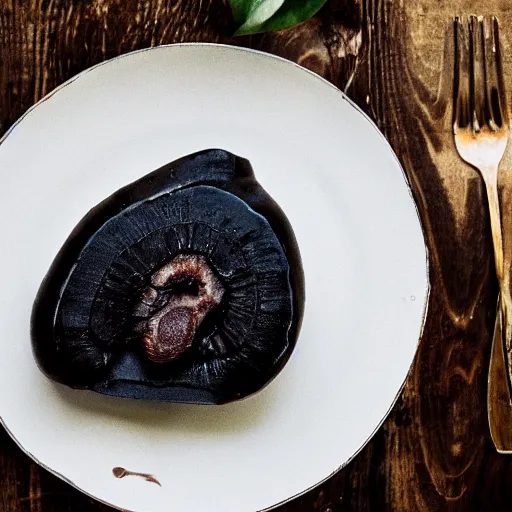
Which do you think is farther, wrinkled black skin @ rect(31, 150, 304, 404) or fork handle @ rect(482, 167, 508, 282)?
fork handle @ rect(482, 167, 508, 282)

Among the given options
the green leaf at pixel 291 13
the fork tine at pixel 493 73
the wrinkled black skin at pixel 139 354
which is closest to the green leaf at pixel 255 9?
the green leaf at pixel 291 13

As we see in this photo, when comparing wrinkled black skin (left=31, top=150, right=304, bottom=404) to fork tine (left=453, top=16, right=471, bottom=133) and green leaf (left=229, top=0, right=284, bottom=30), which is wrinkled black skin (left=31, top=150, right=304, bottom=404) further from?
fork tine (left=453, top=16, right=471, bottom=133)

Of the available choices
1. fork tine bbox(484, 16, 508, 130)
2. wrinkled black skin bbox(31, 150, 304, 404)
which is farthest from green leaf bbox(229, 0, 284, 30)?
fork tine bbox(484, 16, 508, 130)

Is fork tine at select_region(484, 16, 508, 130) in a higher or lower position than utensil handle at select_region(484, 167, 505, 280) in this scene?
higher

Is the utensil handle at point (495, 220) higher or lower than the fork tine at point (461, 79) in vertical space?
lower

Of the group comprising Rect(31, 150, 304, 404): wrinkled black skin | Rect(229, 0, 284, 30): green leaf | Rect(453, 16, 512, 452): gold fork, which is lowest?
Rect(31, 150, 304, 404): wrinkled black skin

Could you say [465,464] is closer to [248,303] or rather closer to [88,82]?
[248,303]

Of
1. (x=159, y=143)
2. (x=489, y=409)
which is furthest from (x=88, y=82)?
(x=489, y=409)

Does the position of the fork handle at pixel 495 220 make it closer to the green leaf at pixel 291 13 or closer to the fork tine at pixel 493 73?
the fork tine at pixel 493 73
